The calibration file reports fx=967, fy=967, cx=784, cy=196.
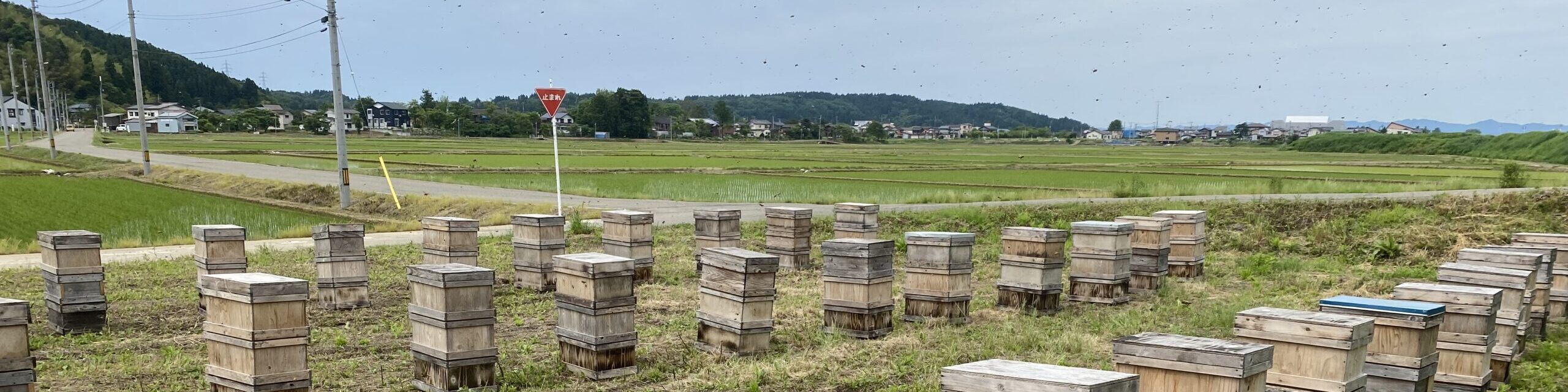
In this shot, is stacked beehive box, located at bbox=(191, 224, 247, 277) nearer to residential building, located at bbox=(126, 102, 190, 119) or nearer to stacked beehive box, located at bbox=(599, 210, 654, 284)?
stacked beehive box, located at bbox=(599, 210, 654, 284)

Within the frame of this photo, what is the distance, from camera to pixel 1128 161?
59.8 m

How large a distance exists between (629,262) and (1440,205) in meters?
18.0

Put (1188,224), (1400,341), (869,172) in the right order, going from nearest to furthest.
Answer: (1400,341) → (1188,224) → (869,172)

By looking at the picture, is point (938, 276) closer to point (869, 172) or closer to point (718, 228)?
point (718, 228)

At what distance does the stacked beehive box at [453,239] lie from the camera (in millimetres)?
11227

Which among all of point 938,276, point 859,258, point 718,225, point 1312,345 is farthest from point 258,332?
point 718,225

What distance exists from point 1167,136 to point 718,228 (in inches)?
6005

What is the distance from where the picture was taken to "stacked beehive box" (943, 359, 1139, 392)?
394 cm

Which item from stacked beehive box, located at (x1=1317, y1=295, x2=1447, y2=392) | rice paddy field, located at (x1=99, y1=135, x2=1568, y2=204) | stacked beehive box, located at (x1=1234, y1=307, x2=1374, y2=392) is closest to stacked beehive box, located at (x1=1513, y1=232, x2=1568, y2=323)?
stacked beehive box, located at (x1=1317, y1=295, x2=1447, y2=392)

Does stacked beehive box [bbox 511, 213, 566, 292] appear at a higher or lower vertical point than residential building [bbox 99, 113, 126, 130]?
higher

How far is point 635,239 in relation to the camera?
502 inches

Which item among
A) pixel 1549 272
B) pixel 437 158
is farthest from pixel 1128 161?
pixel 1549 272

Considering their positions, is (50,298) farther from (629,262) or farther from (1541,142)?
(1541,142)

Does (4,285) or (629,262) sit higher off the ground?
(629,262)
